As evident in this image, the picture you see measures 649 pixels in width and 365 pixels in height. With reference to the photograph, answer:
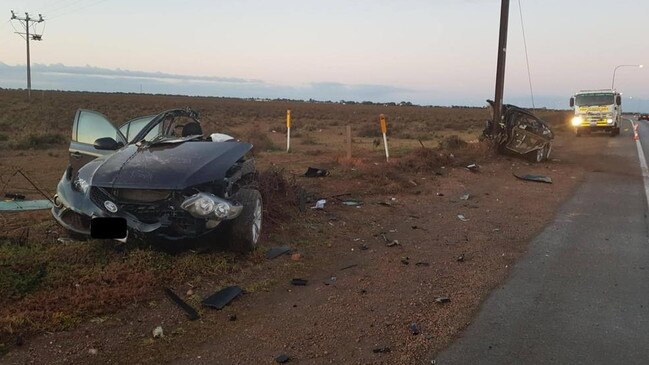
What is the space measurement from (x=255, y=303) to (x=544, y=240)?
436 centimetres

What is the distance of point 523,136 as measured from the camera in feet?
54.2

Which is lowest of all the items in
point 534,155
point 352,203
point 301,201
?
point 352,203

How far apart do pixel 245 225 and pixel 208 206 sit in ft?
2.01

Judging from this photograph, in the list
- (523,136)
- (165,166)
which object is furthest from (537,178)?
(165,166)

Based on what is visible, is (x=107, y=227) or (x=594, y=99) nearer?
(x=107, y=227)

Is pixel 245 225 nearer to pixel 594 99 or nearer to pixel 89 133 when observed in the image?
pixel 89 133

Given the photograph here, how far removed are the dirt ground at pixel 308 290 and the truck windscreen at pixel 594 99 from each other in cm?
2580

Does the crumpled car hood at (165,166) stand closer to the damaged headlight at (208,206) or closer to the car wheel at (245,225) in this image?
the damaged headlight at (208,206)

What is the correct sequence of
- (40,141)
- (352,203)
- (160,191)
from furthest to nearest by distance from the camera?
(40,141)
(352,203)
(160,191)

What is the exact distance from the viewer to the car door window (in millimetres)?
6527

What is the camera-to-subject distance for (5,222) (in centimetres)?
760

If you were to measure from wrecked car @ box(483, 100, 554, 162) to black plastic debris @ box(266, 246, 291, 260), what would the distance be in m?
12.0

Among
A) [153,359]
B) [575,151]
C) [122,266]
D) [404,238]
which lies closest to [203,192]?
[122,266]

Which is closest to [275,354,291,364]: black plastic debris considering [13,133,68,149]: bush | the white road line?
the white road line
